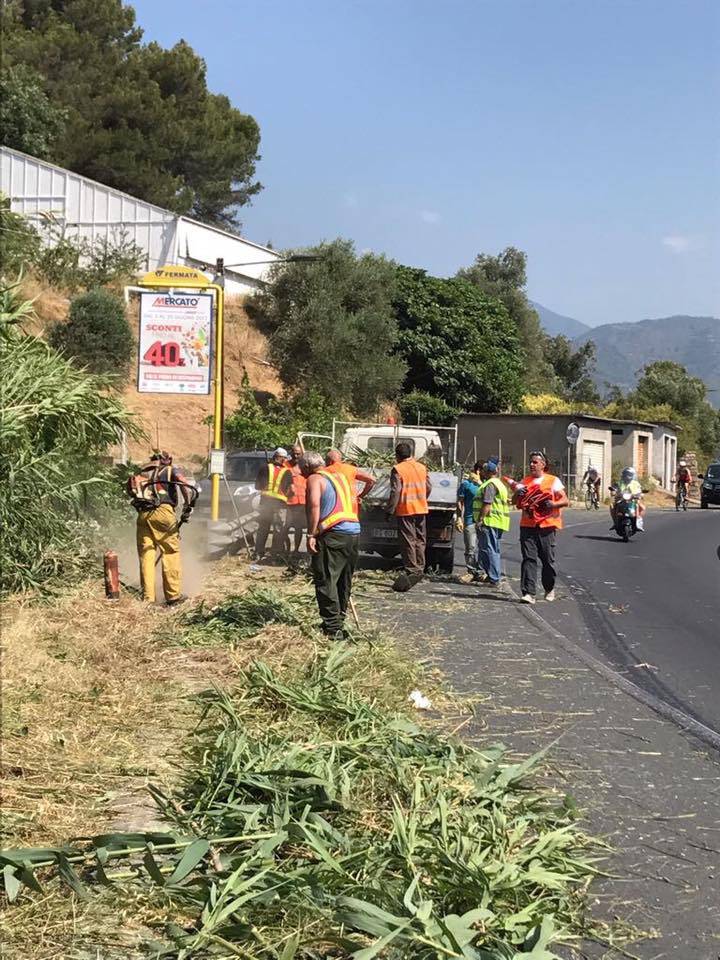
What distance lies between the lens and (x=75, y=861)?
387 cm

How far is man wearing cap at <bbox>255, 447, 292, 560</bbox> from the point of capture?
14.6m

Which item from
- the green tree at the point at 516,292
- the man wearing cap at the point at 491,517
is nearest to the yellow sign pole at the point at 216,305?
the man wearing cap at the point at 491,517

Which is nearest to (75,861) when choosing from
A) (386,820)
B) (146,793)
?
(146,793)

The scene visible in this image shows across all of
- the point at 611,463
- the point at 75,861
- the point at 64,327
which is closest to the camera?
the point at 75,861

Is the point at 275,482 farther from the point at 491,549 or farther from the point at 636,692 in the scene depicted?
the point at 636,692

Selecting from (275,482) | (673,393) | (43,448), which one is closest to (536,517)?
(275,482)

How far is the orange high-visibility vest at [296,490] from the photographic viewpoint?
14.4 meters

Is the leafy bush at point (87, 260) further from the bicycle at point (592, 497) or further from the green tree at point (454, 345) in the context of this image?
the bicycle at point (592, 497)

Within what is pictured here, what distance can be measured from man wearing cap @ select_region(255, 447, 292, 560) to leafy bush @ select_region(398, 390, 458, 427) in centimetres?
2948

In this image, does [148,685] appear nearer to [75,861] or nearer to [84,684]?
[84,684]

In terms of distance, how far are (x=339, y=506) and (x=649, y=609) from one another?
16.7 feet

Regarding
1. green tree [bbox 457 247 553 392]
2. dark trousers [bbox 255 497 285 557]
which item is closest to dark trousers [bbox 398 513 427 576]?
dark trousers [bbox 255 497 285 557]

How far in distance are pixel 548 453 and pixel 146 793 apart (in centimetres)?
4085

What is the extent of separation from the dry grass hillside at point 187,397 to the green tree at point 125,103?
8755mm
